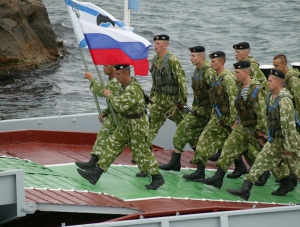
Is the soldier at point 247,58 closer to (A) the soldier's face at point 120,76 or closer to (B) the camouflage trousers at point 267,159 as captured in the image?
(B) the camouflage trousers at point 267,159

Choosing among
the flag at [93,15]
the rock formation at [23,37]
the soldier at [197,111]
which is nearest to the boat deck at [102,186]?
the soldier at [197,111]

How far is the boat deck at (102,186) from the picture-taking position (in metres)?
9.00

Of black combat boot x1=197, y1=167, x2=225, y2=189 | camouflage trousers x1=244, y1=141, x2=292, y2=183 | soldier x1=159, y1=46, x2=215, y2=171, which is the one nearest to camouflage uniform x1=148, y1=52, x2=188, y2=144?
soldier x1=159, y1=46, x2=215, y2=171

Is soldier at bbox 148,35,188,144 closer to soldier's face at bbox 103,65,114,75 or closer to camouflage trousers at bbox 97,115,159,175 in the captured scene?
soldier's face at bbox 103,65,114,75

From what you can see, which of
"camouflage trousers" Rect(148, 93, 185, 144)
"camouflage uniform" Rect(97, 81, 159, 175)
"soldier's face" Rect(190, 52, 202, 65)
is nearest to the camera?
"camouflage uniform" Rect(97, 81, 159, 175)

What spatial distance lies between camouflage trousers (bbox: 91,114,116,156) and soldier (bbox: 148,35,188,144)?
0.79m

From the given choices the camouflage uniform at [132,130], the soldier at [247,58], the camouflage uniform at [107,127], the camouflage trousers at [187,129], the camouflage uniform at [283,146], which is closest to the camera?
the camouflage uniform at [283,146]

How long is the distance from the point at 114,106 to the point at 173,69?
1.94m

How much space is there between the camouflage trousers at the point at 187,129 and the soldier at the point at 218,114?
445mm

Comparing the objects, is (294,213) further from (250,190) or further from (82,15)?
(82,15)

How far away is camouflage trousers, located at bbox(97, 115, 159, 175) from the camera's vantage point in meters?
10.1

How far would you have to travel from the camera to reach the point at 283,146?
32.3ft

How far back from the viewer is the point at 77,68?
26.9 metres

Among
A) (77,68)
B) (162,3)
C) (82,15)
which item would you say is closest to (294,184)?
(82,15)
